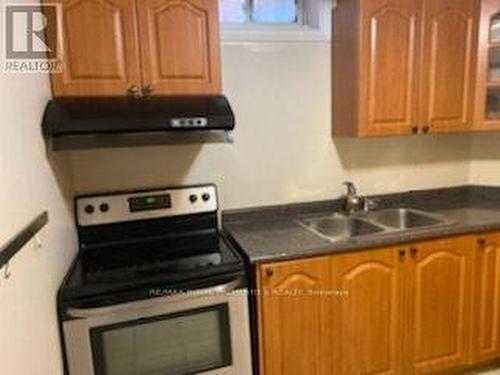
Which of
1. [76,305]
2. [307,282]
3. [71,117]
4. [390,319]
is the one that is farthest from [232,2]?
[390,319]

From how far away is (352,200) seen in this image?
7.64ft

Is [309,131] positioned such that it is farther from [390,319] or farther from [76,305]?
[76,305]

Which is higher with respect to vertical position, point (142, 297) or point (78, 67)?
point (78, 67)

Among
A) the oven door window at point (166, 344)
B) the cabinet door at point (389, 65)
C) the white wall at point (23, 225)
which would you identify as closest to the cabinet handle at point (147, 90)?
the white wall at point (23, 225)

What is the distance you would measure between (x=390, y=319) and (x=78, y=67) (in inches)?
68.5

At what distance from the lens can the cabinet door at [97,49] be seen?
161cm

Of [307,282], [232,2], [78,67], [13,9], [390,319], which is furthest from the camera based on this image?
[232,2]

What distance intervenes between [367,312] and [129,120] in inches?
52.4

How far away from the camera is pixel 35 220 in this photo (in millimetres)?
1283

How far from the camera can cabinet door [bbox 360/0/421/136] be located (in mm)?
1989

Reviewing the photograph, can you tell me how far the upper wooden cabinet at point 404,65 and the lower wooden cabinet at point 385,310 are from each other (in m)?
0.64

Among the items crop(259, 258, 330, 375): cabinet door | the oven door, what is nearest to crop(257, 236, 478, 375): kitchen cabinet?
crop(259, 258, 330, 375): cabinet door

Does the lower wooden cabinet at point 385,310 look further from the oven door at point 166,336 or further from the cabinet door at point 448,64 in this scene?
the cabinet door at point 448,64

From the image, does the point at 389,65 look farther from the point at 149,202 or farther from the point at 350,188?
the point at 149,202
